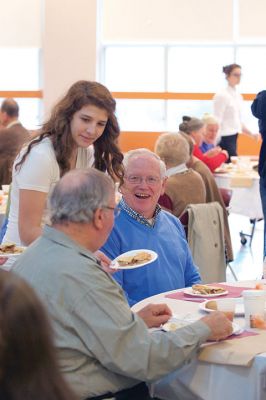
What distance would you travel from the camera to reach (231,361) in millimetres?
2469

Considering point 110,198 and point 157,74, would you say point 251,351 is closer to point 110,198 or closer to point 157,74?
point 110,198

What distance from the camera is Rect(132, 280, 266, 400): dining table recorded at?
97.1 inches

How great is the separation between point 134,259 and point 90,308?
847 millimetres

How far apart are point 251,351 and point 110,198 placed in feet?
1.91

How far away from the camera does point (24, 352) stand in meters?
1.30

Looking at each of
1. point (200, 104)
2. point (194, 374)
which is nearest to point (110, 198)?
point (194, 374)

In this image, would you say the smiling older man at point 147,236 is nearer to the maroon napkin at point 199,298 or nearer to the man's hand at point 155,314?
the maroon napkin at point 199,298

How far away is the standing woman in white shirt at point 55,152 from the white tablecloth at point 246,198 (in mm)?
4565

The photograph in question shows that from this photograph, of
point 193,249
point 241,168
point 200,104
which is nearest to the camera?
point 193,249

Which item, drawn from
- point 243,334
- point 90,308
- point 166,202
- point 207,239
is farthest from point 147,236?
point 166,202

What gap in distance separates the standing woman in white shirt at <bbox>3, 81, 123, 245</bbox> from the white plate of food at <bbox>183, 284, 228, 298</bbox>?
0.69 m

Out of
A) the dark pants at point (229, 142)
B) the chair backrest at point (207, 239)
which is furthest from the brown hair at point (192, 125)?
the chair backrest at point (207, 239)

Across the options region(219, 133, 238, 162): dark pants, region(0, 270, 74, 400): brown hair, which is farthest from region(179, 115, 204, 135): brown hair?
region(0, 270, 74, 400): brown hair

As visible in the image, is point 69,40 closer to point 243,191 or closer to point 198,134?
point 198,134
